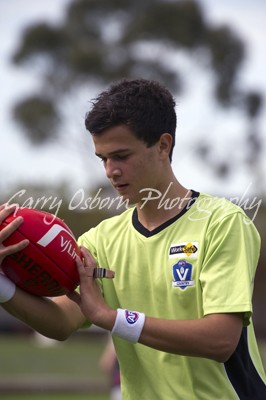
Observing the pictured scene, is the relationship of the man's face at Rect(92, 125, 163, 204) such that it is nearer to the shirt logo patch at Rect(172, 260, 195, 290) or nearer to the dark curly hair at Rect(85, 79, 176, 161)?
the dark curly hair at Rect(85, 79, 176, 161)

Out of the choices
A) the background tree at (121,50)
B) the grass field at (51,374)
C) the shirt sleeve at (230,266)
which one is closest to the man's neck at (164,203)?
the shirt sleeve at (230,266)

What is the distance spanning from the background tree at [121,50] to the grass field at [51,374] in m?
15.3

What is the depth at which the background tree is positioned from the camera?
136ft

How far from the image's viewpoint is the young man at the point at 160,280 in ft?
13.4

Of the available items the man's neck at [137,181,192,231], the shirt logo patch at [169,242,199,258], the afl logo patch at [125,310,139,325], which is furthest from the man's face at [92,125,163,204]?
the afl logo patch at [125,310,139,325]

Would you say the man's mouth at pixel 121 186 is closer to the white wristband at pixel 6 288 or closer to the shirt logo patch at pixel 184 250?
the shirt logo patch at pixel 184 250

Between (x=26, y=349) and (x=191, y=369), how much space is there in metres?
24.6

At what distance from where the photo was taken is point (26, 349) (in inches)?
1117

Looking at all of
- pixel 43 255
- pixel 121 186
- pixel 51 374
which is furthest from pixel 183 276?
pixel 51 374

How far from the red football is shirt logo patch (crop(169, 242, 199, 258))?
0.44 m

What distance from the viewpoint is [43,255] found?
4.21 meters

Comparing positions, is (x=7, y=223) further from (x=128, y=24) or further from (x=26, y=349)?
(x=128, y=24)

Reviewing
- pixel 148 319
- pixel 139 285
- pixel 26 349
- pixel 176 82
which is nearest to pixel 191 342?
pixel 148 319

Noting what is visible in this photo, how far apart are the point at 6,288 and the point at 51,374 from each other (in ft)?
50.3
